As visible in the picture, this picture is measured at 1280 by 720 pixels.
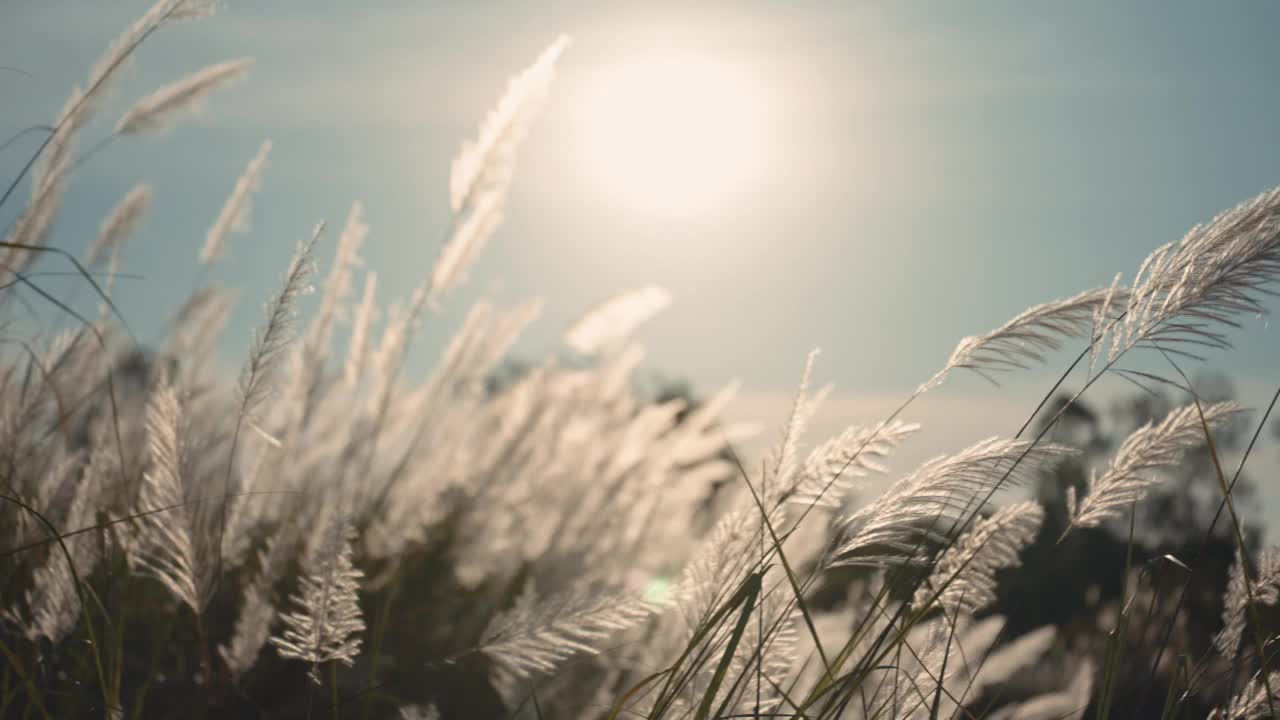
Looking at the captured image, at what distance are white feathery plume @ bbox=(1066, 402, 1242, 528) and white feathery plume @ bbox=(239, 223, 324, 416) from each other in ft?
3.80

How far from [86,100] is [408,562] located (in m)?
1.35

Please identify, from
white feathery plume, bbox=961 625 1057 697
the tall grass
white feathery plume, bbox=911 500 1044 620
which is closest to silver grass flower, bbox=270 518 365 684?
the tall grass

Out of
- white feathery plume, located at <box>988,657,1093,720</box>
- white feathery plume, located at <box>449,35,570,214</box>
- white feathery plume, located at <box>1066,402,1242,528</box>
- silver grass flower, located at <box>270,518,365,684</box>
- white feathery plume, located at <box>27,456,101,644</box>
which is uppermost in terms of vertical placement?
white feathery plume, located at <box>449,35,570,214</box>

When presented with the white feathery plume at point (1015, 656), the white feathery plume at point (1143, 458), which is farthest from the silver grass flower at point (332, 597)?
the white feathery plume at point (1015, 656)

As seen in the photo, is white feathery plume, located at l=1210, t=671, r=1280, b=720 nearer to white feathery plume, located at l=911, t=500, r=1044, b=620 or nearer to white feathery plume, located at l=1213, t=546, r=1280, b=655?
white feathery plume, located at l=1213, t=546, r=1280, b=655

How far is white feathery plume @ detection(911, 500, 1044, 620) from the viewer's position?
143 cm

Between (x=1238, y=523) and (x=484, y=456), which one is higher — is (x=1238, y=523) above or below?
above

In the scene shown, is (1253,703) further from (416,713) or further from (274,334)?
(274,334)

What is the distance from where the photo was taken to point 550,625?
1.23 metres

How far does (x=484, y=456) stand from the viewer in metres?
2.75

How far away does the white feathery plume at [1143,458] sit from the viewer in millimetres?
1464

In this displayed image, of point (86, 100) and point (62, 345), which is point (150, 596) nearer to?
point (62, 345)

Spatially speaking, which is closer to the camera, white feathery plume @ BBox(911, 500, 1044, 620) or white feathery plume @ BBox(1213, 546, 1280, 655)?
white feathery plume @ BBox(911, 500, 1044, 620)

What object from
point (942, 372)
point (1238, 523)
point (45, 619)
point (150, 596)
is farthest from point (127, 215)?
point (1238, 523)
